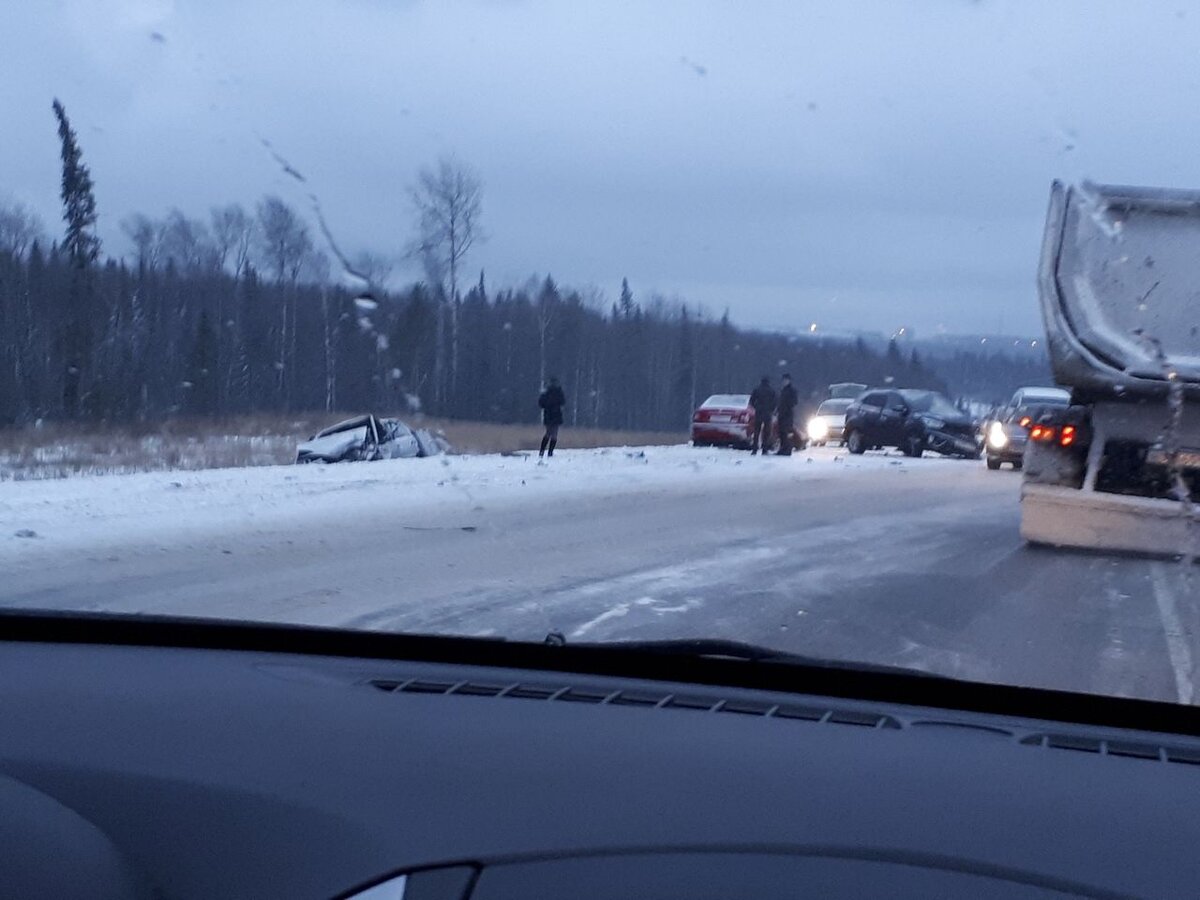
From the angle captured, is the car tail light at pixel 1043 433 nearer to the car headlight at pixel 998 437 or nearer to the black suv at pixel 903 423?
the car headlight at pixel 998 437

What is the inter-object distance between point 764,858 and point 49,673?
85.4 inches

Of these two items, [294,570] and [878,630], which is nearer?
[878,630]

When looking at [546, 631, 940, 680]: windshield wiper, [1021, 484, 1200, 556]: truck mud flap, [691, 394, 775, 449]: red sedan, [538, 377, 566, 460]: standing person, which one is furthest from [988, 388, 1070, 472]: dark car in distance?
[546, 631, 940, 680]: windshield wiper

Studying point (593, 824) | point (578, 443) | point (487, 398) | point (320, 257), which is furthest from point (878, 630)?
point (578, 443)

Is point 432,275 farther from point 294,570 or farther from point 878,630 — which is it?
point 878,630

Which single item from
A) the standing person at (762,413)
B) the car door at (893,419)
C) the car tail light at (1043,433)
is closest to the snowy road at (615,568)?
the car tail light at (1043,433)

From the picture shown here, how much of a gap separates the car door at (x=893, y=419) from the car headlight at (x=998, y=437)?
2.79m

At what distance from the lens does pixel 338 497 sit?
1645 centimetres

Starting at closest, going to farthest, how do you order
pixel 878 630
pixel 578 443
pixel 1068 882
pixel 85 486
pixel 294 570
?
pixel 1068 882
pixel 878 630
pixel 294 570
pixel 85 486
pixel 578 443

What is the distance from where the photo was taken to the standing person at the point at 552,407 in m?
22.5

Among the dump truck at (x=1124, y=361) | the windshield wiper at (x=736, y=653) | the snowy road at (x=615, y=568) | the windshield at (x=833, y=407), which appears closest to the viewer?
the windshield wiper at (x=736, y=653)

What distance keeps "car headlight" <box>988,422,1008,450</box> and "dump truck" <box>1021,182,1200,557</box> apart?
13975mm

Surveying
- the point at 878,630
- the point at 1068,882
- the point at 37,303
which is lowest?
the point at 878,630

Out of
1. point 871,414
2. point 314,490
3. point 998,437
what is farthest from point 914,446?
point 314,490
